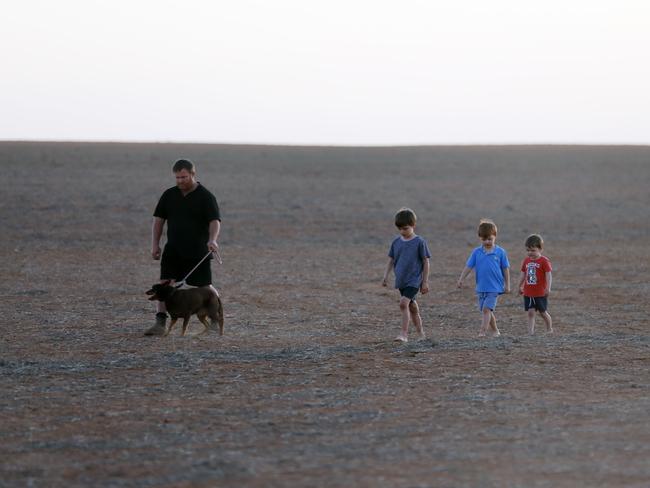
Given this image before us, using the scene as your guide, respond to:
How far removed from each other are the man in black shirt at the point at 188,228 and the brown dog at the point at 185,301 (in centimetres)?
16

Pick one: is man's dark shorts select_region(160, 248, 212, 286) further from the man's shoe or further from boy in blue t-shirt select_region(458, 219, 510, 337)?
boy in blue t-shirt select_region(458, 219, 510, 337)

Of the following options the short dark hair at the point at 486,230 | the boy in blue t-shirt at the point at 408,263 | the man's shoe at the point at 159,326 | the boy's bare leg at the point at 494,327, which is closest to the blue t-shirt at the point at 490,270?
the short dark hair at the point at 486,230

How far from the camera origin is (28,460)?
21.8 feet

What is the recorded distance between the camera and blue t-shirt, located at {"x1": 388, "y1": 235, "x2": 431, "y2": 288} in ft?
37.3

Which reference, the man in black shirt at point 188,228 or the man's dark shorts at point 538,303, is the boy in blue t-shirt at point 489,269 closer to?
the man's dark shorts at point 538,303

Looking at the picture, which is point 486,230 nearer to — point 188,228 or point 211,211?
point 211,211

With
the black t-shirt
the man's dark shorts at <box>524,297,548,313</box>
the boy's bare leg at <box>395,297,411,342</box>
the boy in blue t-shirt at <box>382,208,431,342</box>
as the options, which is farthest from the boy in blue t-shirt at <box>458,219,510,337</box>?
the black t-shirt

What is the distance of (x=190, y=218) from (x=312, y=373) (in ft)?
9.20

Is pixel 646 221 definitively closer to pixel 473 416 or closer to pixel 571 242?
pixel 571 242

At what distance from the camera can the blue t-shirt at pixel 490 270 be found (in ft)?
39.2

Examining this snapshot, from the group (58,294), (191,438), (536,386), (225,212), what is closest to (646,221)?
(225,212)

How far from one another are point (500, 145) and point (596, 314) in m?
44.7

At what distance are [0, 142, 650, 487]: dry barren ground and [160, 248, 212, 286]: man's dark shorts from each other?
1.99ft

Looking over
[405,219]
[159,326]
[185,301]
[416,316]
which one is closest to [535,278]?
[416,316]
